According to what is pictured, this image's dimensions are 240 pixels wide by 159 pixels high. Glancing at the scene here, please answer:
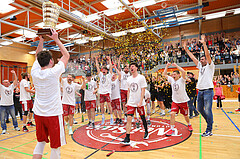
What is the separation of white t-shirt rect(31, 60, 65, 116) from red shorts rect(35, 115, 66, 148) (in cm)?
7

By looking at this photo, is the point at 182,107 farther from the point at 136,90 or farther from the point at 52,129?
the point at 52,129

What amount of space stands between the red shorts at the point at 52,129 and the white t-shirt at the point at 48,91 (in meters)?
0.07

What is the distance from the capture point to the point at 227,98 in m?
12.6

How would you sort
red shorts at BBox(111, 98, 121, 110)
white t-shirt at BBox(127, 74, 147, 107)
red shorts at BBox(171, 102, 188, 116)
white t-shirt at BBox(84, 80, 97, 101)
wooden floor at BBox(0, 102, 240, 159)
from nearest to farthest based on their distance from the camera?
wooden floor at BBox(0, 102, 240, 159)
white t-shirt at BBox(127, 74, 147, 107)
red shorts at BBox(171, 102, 188, 116)
white t-shirt at BBox(84, 80, 97, 101)
red shorts at BBox(111, 98, 121, 110)

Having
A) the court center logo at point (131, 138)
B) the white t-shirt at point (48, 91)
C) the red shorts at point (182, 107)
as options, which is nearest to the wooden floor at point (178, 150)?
the court center logo at point (131, 138)

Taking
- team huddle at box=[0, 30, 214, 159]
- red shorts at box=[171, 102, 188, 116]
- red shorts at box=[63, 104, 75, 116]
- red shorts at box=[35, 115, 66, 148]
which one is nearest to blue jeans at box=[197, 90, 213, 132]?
team huddle at box=[0, 30, 214, 159]

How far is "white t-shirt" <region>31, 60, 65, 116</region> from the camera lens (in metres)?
2.11

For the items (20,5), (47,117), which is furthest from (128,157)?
(20,5)

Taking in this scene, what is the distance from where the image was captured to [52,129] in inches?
81.3

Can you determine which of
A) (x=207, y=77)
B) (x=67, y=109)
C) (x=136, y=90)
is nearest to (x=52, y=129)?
(x=136, y=90)

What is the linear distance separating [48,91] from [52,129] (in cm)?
52

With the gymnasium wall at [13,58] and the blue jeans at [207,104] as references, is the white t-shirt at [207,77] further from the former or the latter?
the gymnasium wall at [13,58]

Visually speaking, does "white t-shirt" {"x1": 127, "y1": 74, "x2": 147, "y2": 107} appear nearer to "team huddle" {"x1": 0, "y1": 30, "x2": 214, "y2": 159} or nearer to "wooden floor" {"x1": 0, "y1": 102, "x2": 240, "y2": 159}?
"team huddle" {"x1": 0, "y1": 30, "x2": 214, "y2": 159}

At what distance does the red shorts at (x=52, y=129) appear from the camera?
80.8 inches
